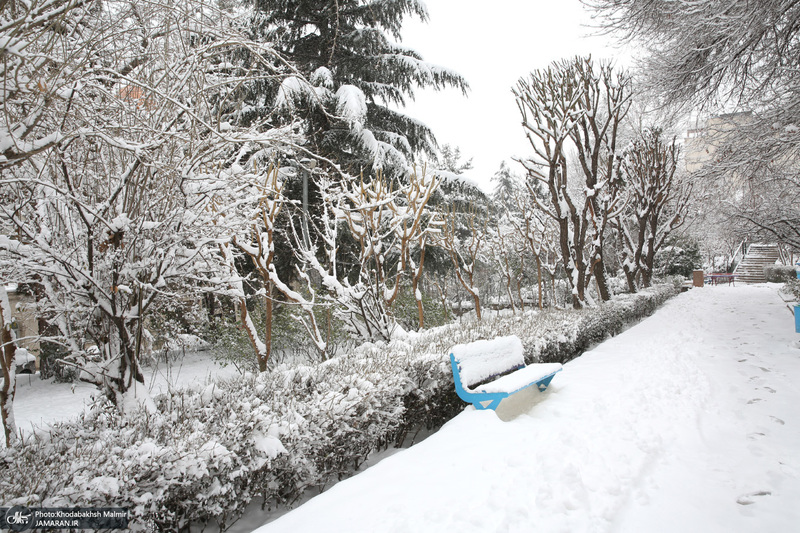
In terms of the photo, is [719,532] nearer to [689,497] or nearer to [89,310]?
[689,497]

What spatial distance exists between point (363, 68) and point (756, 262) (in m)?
35.1

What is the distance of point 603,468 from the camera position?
8.54ft

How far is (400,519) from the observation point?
2.09m

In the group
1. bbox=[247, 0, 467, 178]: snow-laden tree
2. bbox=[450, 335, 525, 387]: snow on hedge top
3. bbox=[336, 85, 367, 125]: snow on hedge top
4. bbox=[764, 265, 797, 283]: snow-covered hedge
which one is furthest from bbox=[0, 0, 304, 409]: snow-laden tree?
bbox=[764, 265, 797, 283]: snow-covered hedge

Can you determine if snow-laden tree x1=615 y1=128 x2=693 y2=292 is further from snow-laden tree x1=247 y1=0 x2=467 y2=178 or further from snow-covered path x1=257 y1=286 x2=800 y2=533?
snow-covered path x1=257 y1=286 x2=800 y2=533

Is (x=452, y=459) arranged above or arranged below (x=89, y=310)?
below

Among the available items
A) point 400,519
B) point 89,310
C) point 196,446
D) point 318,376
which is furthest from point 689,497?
point 89,310

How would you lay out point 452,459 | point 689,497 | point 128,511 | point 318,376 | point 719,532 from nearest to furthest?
point 128,511 < point 719,532 < point 689,497 < point 452,459 < point 318,376

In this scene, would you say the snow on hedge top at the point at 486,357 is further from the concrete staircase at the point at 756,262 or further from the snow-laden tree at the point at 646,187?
the concrete staircase at the point at 756,262

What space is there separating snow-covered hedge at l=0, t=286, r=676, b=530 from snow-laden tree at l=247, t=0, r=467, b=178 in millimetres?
7586

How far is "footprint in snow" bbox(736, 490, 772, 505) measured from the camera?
2262 mm

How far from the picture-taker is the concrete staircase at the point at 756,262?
2891 centimetres

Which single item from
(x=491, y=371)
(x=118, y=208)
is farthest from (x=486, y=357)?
(x=118, y=208)

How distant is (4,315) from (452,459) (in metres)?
3.39
